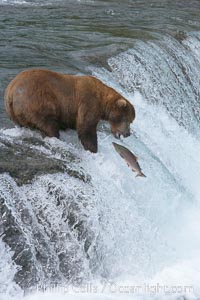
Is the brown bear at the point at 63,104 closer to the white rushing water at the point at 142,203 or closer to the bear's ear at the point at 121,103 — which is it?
the bear's ear at the point at 121,103

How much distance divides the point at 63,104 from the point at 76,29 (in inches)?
182

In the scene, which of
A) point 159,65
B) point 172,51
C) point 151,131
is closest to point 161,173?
point 151,131

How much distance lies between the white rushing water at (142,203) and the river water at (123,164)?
0.01m

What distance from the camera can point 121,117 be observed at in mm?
5613

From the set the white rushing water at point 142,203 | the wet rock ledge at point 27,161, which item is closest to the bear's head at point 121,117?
the white rushing water at point 142,203

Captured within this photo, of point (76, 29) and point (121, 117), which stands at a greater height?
point (76, 29)

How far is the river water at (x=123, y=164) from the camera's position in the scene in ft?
15.0

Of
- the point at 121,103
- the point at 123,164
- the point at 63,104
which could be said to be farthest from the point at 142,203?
the point at 63,104

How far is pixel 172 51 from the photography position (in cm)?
898

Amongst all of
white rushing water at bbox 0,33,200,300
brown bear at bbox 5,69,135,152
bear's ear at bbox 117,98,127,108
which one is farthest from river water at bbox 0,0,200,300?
bear's ear at bbox 117,98,127,108

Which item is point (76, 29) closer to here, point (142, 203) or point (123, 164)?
point (123, 164)

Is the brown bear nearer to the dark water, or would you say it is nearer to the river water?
the river water

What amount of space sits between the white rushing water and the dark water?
0.61 meters

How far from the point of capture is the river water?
456cm
